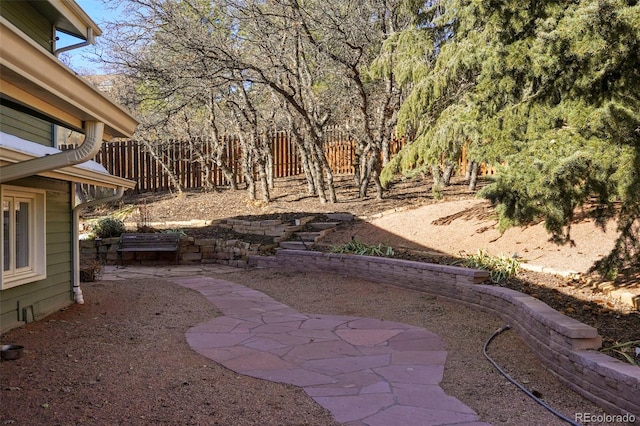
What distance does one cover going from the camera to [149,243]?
439 inches

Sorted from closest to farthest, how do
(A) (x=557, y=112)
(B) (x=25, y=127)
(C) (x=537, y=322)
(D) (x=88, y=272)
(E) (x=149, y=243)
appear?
(C) (x=537, y=322) → (A) (x=557, y=112) → (B) (x=25, y=127) → (D) (x=88, y=272) → (E) (x=149, y=243)

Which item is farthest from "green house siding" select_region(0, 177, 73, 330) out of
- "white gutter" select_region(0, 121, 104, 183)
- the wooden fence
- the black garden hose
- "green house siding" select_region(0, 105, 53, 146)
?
the wooden fence

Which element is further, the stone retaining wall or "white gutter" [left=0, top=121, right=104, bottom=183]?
the stone retaining wall

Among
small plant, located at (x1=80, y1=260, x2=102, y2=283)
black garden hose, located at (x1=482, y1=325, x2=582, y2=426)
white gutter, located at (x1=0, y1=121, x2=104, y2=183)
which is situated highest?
white gutter, located at (x1=0, y1=121, x2=104, y2=183)

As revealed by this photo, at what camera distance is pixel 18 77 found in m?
2.48

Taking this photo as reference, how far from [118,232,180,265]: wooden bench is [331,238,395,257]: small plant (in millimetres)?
3552

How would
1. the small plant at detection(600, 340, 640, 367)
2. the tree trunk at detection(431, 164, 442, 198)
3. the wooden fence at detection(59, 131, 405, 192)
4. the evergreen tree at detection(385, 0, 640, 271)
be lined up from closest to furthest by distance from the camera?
the small plant at detection(600, 340, 640, 367)
the evergreen tree at detection(385, 0, 640, 271)
the tree trunk at detection(431, 164, 442, 198)
the wooden fence at detection(59, 131, 405, 192)

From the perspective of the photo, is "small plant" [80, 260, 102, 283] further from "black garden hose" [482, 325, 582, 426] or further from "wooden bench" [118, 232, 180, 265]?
"black garden hose" [482, 325, 582, 426]

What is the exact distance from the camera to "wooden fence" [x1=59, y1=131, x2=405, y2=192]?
54.6 ft

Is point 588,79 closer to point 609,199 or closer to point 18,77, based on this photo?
point 609,199

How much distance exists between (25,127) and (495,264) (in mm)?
5768

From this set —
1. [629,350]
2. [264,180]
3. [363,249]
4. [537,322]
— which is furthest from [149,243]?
[629,350]

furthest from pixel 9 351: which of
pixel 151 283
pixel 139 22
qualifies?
pixel 139 22

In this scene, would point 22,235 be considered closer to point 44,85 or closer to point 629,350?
point 44,85
